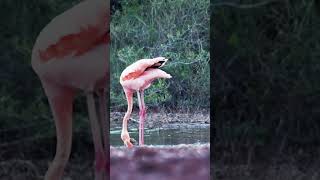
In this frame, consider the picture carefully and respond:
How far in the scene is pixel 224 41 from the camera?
4230 mm

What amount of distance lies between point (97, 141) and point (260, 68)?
1.02 meters

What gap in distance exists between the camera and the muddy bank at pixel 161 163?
4023 mm

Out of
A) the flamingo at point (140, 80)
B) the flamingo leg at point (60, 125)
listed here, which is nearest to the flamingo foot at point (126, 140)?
the flamingo at point (140, 80)

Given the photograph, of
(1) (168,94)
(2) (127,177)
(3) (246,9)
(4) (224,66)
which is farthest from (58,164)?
(3) (246,9)

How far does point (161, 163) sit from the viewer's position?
4.09 meters

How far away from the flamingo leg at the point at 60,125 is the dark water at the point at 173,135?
311 millimetres

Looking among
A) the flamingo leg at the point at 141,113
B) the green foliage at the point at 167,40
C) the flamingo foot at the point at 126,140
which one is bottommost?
the flamingo foot at the point at 126,140

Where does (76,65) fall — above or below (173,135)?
above

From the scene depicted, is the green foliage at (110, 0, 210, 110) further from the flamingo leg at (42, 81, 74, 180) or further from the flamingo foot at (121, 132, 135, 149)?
the flamingo leg at (42, 81, 74, 180)

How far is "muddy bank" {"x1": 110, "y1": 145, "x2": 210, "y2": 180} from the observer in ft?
13.2

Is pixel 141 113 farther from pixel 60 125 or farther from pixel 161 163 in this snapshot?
pixel 60 125

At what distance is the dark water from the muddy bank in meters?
0.03

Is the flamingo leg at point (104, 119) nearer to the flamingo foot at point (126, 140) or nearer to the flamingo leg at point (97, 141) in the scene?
the flamingo leg at point (97, 141)

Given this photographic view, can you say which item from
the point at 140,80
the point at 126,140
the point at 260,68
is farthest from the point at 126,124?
the point at 260,68
